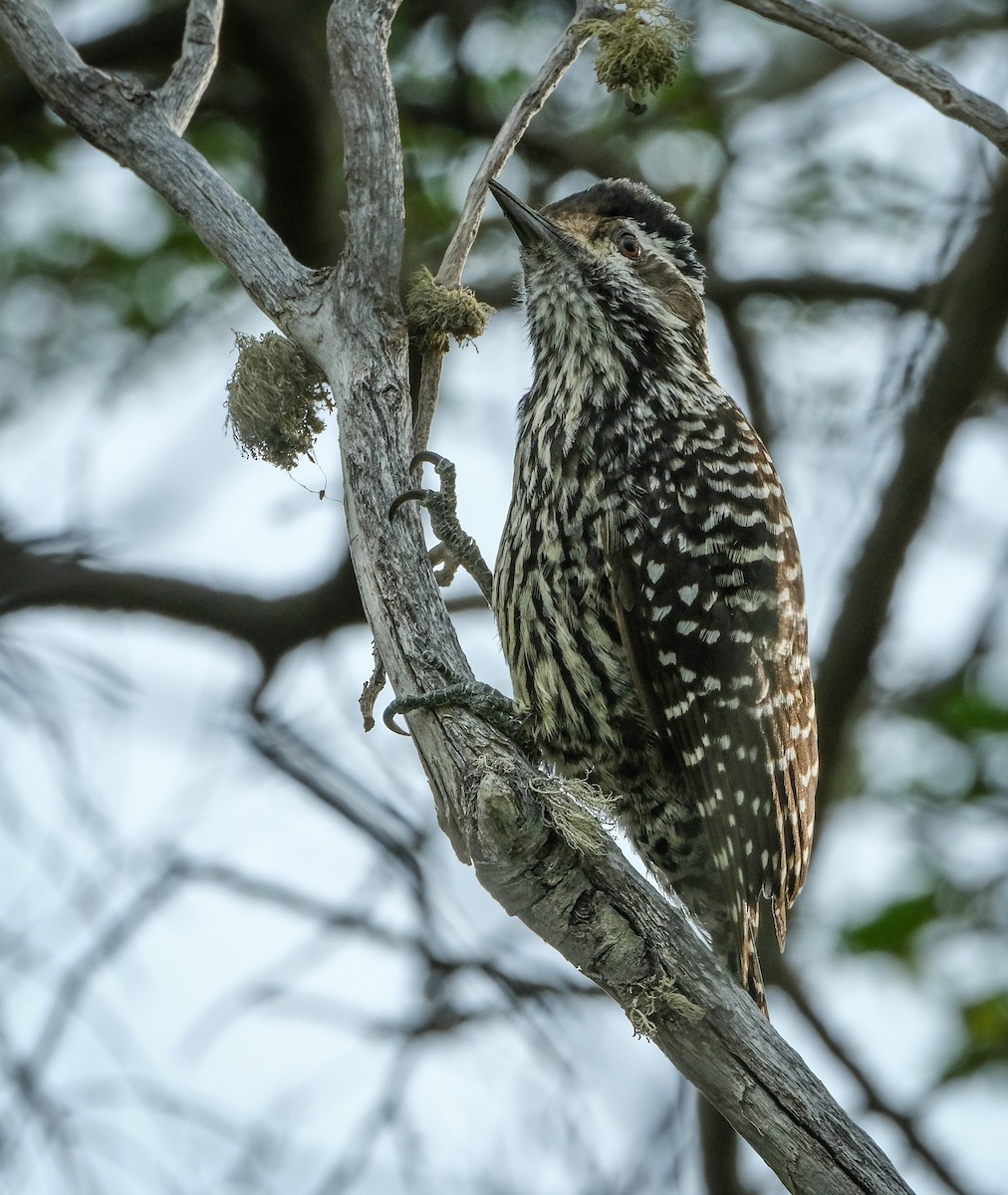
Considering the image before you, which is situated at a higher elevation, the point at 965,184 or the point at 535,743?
the point at 965,184

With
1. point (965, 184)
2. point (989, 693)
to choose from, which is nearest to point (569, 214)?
point (965, 184)

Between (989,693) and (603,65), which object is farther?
(989,693)

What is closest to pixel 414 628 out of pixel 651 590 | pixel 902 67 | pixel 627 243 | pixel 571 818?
pixel 571 818

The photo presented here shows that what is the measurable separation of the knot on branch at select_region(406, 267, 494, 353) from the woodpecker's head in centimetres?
91

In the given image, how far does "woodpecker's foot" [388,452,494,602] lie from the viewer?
378cm

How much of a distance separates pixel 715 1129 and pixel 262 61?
4703mm

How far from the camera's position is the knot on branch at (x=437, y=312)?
142 inches

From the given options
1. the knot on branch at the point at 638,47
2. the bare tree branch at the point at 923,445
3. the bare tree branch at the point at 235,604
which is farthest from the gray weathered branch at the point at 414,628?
the bare tree branch at the point at 923,445

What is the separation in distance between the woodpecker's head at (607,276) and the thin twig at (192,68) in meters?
1.06

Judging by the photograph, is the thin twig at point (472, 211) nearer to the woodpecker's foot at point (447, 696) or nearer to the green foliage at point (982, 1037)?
the woodpecker's foot at point (447, 696)

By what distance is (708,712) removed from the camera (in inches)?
167

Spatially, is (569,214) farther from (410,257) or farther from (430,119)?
(430,119)

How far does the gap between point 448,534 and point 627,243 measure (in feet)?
4.23

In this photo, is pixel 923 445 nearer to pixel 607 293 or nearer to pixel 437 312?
pixel 607 293
